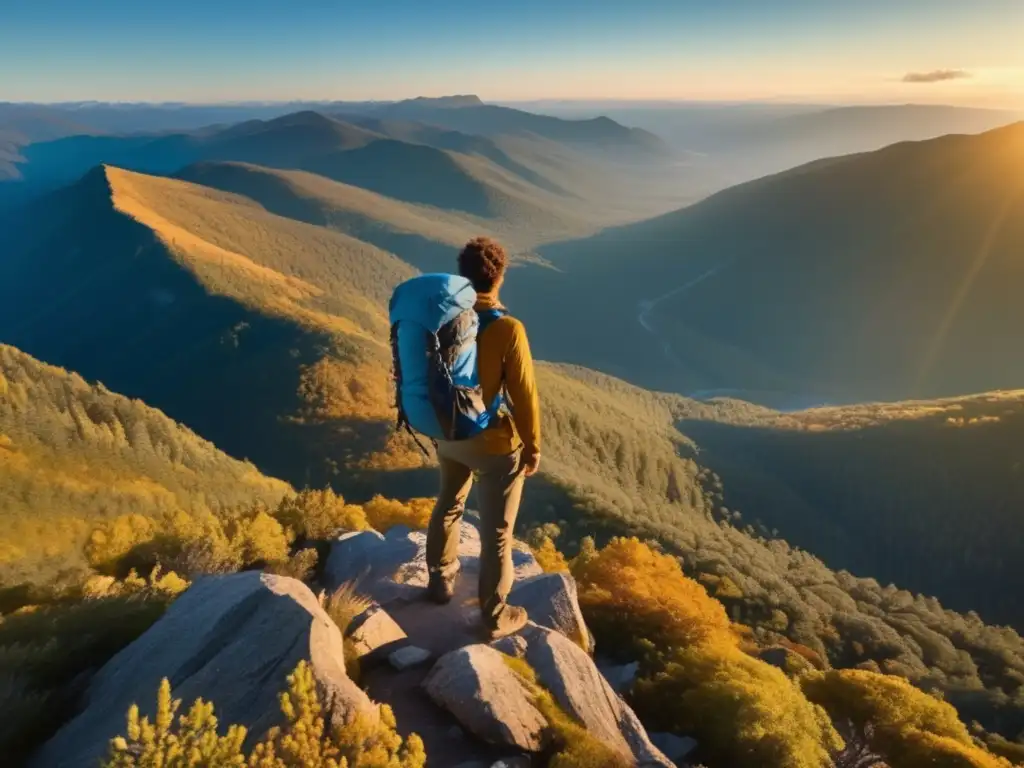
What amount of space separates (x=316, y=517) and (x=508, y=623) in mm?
6430

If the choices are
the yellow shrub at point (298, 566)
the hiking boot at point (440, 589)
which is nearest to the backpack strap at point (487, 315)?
the hiking boot at point (440, 589)

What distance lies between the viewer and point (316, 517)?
41.9ft

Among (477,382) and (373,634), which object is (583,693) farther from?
(477,382)

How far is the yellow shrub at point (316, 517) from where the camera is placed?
12.4 m

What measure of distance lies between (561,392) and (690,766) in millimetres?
93509

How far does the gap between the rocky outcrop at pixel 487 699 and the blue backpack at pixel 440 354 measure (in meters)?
2.31

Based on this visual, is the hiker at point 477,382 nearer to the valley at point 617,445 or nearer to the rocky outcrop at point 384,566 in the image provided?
the rocky outcrop at point 384,566

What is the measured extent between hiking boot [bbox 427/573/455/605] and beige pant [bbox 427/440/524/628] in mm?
192

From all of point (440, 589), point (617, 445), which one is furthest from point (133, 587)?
point (617, 445)

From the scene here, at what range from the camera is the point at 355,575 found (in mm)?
9820

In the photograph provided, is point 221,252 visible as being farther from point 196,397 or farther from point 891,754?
point 891,754

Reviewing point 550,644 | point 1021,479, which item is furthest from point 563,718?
point 1021,479

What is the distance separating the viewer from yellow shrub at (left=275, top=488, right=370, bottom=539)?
40.8 ft

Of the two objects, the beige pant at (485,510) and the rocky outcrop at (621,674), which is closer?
the beige pant at (485,510)
